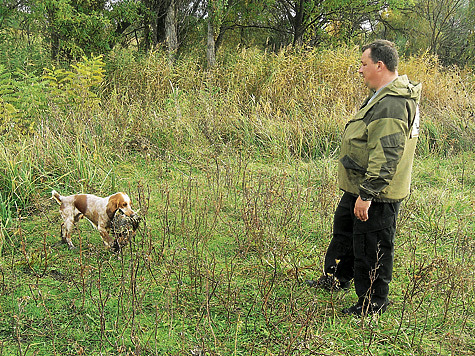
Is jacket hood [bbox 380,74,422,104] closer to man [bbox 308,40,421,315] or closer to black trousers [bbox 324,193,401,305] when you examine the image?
man [bbox 308,40,421,315]

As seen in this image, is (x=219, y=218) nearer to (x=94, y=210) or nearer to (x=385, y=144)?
(x=94, y=210)

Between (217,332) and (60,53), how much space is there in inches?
345

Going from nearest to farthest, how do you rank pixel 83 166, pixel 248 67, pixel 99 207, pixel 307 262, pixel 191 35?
pixel 99 207 < pixel 307 262 < pixel 83 166 < pixel 248 67 < pixel 191 35

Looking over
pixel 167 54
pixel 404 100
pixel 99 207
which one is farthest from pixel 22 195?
pixel 167 54

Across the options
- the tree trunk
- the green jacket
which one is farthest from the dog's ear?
the tree trunk

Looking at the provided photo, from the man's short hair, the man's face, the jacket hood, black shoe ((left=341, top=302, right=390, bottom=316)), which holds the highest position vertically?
the man's short hair

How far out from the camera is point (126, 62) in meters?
9.23

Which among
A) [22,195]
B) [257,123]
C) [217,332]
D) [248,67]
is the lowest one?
[217,332]

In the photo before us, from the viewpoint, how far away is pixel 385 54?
8.89ft

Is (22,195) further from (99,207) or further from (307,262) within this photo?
(307,262)

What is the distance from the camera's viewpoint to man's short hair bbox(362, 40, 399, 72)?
2709mm

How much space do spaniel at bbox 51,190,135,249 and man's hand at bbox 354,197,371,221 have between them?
176 centimetres

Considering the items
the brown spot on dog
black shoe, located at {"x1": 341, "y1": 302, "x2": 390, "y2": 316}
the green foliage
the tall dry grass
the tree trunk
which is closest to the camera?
black shoe, located at {"x1": 341, "y1": 302, "x2": 390, "y2": 316}

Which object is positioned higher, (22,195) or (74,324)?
(22,195)
